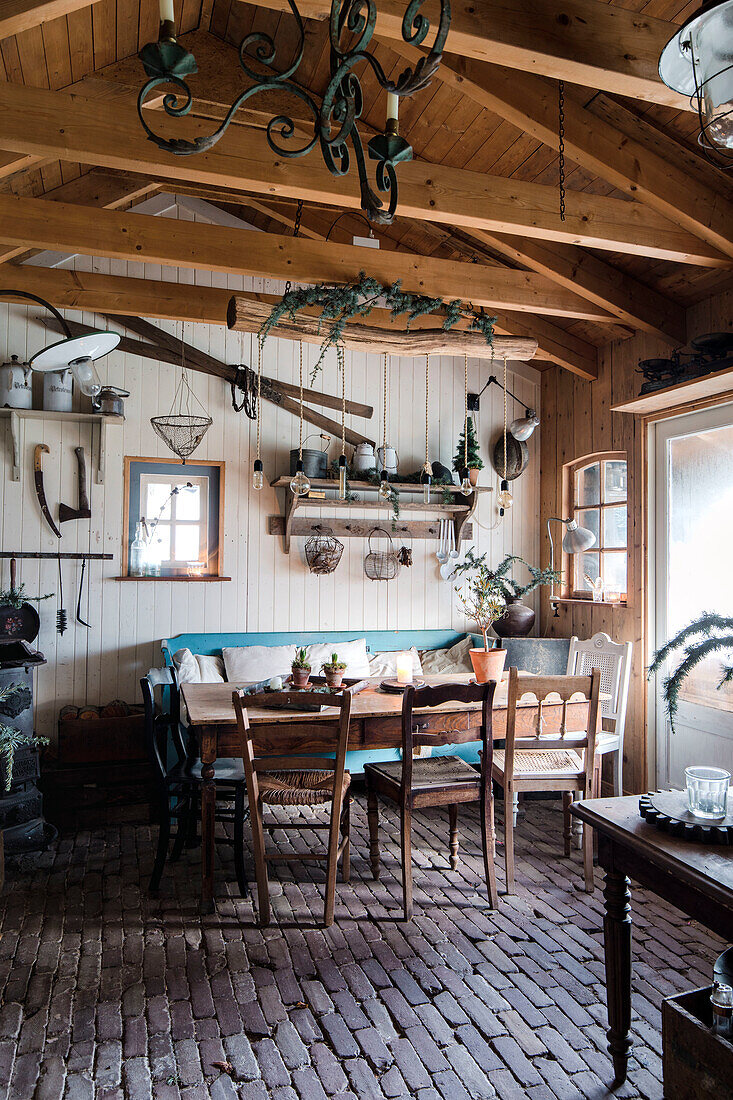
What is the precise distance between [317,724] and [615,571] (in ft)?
8.85

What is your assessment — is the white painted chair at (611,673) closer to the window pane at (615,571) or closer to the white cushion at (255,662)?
the window pane at (615,571)

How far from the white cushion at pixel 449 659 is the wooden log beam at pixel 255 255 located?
2350 mm

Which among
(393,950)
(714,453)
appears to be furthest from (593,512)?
(393,950)

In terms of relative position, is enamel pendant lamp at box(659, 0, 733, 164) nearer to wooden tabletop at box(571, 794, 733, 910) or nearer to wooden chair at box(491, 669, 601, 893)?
wooden tabletop at box(571, 794, 733, 910)

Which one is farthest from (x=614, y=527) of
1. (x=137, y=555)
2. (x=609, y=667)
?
(x=137, y=555)

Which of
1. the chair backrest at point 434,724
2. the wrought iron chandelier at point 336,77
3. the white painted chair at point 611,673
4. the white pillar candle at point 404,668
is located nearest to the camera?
the wrought iron chandelier at point 336,77

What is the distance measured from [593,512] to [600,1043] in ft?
11.4

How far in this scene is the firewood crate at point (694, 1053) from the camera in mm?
1455

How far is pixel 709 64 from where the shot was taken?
1437mm

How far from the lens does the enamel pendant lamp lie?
1.38m

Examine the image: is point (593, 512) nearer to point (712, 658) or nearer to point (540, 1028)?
point (712, 658)

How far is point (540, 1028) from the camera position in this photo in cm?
225

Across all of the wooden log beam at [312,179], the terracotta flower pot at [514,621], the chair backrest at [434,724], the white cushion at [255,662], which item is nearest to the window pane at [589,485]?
the terracotta flower pot at [514,621]

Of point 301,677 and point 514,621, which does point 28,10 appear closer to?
point 301,677
